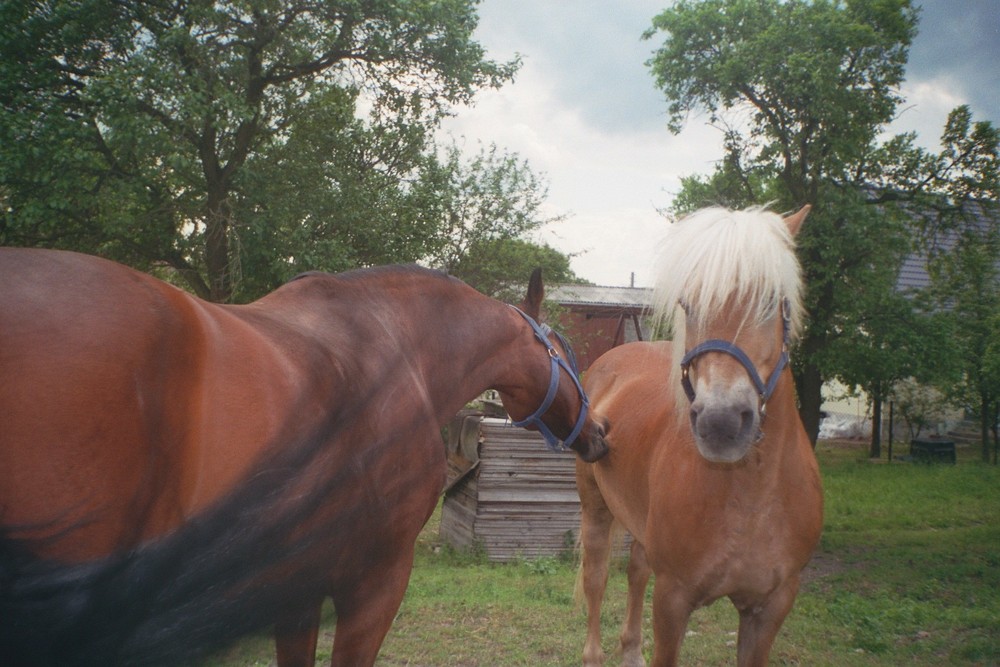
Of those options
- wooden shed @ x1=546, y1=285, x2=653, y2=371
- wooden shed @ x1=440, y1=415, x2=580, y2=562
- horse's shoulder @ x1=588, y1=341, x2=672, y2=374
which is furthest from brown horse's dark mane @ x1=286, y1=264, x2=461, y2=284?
wooden shed @ x1=546, y1=285, x2=653, y2=371

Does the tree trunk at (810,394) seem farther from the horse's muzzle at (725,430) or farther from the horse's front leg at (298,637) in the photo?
the horse's front leg at (298,637)

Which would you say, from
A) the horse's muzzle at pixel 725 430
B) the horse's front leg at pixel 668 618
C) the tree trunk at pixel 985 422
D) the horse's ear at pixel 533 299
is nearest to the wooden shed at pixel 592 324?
the horse's ear at pixel 533 299

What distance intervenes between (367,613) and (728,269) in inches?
66.9

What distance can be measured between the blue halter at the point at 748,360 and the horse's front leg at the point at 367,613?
1173mm

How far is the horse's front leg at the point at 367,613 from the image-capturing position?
221 cm

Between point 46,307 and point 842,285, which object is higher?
point 842,285

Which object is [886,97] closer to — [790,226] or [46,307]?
[790,226]

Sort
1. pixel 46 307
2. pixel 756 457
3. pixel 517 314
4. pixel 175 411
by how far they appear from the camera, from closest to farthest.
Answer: pixel 46 307
pixel 175 411
pixel 756 457
pixel 517 314

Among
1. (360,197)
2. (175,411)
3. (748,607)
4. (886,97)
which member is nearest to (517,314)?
(748,607)

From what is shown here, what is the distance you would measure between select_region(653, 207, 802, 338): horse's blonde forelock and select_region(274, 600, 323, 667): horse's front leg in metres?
1.62

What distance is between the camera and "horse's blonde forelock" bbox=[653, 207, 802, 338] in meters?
2.55

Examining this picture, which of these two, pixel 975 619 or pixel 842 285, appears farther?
pixel 842 285

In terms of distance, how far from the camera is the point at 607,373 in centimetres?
506

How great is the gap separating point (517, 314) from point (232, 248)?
6.51 metres
